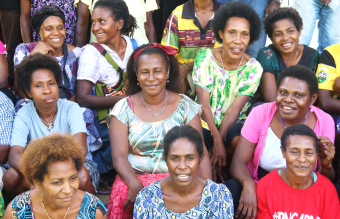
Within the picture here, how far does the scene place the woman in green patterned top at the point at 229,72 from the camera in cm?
376

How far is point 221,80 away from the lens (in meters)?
3.86

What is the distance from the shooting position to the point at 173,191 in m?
2.65

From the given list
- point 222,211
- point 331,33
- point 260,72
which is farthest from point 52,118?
point 331,33

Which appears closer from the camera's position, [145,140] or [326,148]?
[326,148]

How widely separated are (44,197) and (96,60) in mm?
1833

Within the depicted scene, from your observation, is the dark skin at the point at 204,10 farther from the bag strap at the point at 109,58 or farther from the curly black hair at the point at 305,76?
the curly black hair at the point at 305,76

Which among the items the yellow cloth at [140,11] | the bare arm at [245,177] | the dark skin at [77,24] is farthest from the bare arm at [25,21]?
the bare arm at [245,177]

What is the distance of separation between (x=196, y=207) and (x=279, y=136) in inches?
38.0

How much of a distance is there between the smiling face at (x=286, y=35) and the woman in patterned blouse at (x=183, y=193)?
185 cm

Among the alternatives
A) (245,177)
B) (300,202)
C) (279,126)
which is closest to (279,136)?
(279,126)

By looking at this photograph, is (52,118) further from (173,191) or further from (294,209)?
(294,209)

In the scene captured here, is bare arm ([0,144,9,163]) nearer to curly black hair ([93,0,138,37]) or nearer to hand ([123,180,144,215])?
hand ([123,180,144,215])

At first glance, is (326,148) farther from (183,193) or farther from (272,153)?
(183,193)

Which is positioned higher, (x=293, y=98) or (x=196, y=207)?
(x=293, y=98)
